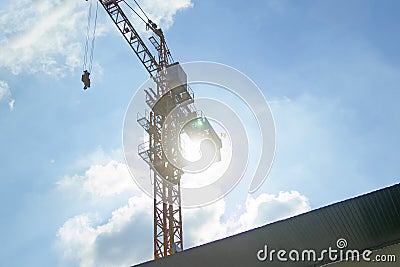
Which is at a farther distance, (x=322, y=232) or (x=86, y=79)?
(x=86, y=79)

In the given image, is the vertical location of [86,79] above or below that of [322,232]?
above

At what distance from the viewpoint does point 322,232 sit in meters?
17.9

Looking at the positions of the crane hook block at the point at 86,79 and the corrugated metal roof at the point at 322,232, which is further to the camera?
the crane hook block at the point at 86,79

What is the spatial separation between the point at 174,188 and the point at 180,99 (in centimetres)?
857

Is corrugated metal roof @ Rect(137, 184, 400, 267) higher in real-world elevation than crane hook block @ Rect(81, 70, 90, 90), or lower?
lower

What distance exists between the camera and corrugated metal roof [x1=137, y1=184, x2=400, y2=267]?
17078mm

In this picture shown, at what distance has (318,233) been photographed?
18.0 metres

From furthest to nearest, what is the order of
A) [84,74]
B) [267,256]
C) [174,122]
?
[174,122], [84,74], [267,256]

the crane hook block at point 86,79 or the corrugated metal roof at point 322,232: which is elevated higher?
the crane hook block at point 86,79

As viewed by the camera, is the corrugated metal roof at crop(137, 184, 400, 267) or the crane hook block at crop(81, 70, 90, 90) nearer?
A: the corrugated metal roof at crop(137, 184, 400, 267)

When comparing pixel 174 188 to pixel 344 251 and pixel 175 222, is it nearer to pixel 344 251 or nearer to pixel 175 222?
pixel 175 222

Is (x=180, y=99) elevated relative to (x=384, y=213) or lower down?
elevated

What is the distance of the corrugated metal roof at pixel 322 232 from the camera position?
1708 centimetres

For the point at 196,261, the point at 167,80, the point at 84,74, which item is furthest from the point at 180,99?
the point at 196,261
